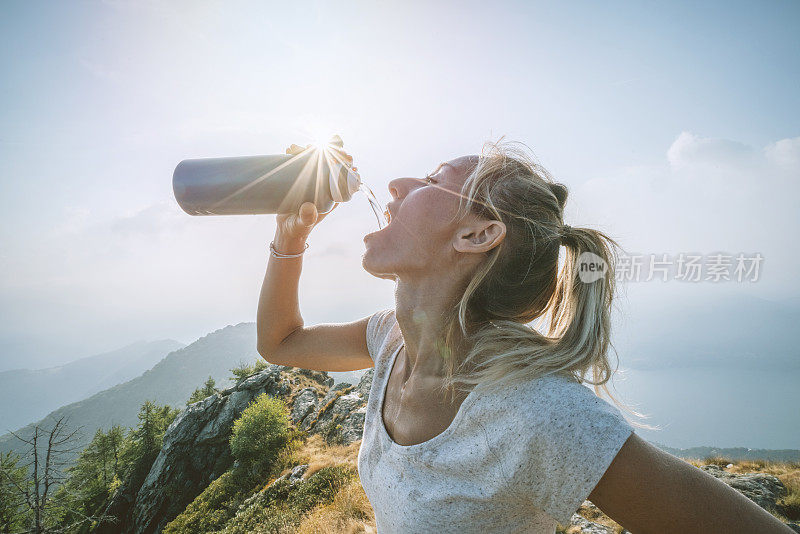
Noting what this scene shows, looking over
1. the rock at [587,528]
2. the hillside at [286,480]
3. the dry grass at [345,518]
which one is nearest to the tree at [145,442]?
the hillside at [286,480]

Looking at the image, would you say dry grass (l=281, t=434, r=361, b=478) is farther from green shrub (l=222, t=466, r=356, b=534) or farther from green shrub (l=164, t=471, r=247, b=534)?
green shrub (l=164, t=471, r=247, b=534)

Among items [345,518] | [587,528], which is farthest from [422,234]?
[345,518]

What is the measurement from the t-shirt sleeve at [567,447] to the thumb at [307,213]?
1841 millimetres

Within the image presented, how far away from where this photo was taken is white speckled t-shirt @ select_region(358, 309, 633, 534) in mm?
1190

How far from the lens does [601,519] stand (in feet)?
21.3

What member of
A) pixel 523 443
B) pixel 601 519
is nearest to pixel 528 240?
pixel 523 443

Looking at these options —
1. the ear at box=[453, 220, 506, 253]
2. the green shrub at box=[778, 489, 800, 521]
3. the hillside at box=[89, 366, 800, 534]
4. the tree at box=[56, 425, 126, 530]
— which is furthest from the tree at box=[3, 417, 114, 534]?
the tree at box=[56, 425, 126, 530]

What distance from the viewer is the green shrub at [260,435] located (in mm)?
19141

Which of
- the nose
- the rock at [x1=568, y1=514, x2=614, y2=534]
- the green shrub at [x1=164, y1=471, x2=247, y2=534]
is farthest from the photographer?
the green shrub at [x1=164, y1=471, x2=247, y2=534]

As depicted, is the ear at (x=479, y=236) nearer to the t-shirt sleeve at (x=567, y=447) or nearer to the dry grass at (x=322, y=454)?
the t-shirt sleeve at (x=567, y=447)

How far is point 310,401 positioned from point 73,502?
27823mm

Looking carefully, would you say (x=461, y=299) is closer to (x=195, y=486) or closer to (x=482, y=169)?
(x=482, y=169)

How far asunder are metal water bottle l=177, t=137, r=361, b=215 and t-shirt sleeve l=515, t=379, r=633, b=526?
1.87 metres

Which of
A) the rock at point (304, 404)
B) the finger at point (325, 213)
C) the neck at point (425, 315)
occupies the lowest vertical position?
the rock at point (304, 404)
